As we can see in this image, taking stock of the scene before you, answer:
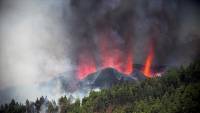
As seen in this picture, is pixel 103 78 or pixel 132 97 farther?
pixel 103 78

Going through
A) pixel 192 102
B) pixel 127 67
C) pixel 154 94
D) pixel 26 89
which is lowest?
pixel 192 102

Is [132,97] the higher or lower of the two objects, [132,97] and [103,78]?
the lower

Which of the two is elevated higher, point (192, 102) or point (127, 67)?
point (127, 67)

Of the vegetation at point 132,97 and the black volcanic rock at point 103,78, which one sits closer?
the vegetation at point 132,97

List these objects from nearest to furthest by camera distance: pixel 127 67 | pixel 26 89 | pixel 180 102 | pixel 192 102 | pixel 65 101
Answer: pixel 192 102
pixel 180 102
pixel 65 101
pixel 26 89
pixel 127 67

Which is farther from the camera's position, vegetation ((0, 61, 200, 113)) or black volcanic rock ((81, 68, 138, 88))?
black volcanic rock ((81, 68, 138, 88))

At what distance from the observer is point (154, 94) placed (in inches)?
1384

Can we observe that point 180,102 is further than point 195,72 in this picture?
No

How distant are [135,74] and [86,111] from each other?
34625 millimetres

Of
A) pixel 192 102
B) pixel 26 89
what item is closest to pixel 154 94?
pixel 192 102

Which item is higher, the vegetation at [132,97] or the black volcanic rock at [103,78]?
the black volcanic rock at [103,78]

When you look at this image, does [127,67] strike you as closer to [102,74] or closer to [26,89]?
[102,74]

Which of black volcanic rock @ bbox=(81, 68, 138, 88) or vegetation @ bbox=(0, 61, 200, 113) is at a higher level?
black volcanic rock @ bbox=(81, 68, 138, 88)

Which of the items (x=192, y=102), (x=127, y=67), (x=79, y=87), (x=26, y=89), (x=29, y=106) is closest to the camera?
(x=192, y=102)
